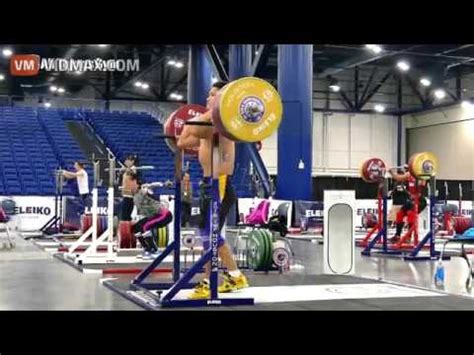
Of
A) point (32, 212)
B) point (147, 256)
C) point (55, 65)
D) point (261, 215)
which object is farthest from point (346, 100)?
point (147, 256)

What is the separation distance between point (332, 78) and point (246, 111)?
72.1ft

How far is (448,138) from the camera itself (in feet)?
82.7

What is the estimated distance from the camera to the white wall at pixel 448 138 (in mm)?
24172

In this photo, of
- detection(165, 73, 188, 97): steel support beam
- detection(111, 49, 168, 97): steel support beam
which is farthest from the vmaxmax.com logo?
detection(165, 73, 188, 97): steel support beam

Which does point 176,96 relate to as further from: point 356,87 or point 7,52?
point 7,52

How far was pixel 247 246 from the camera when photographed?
301 inches

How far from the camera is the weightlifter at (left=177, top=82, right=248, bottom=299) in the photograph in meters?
4.96

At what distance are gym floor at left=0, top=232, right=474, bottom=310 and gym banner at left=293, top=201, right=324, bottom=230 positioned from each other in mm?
4456

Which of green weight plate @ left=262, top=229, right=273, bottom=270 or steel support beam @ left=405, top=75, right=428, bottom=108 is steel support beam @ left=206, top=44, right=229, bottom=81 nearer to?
green weight plate @ left=262, top=229, right=273, bottom=270

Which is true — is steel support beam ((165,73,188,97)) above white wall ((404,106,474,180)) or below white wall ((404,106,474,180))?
above

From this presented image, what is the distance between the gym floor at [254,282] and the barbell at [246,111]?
1.25 metres

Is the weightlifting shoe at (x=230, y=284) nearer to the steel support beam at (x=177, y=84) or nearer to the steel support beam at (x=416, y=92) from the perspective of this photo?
the steel support beam at (x=177, y=84)
